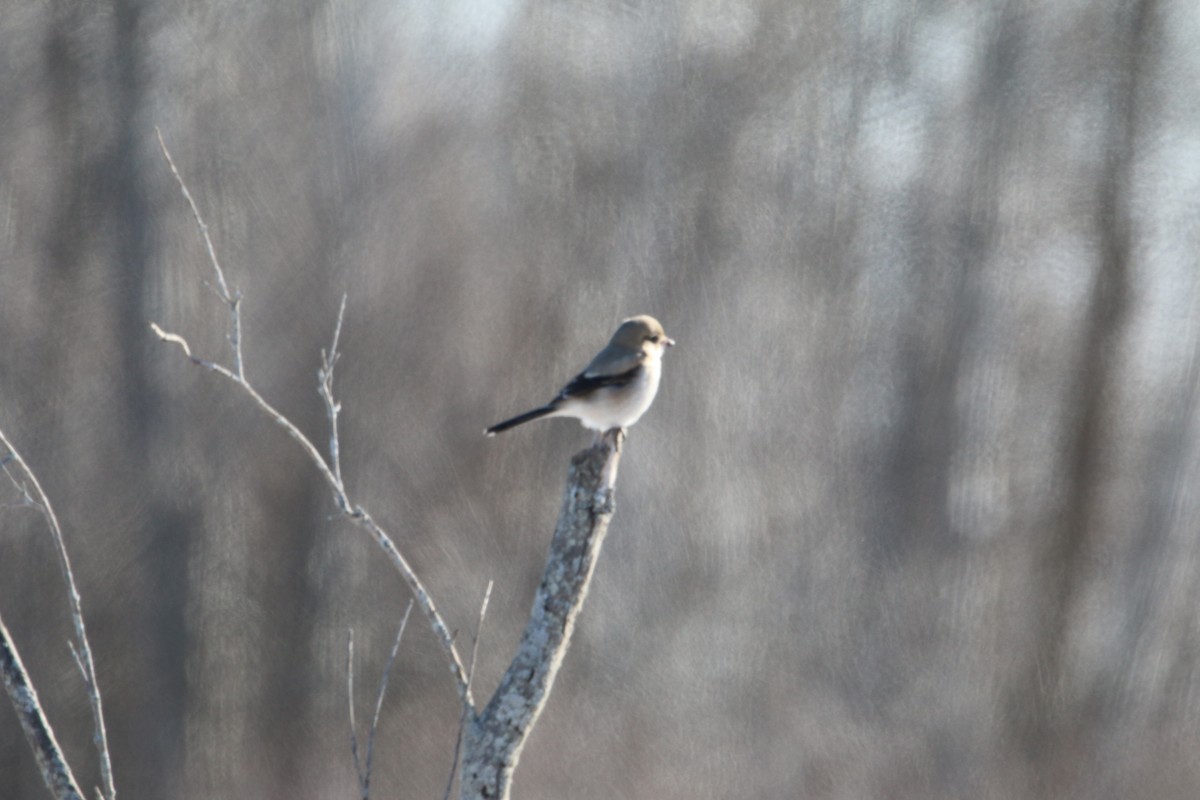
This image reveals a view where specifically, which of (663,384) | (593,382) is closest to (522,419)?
(593,382)

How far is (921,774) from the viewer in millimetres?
4504

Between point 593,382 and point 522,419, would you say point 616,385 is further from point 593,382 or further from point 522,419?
point 522,419

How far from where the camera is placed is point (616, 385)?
2.23 meters

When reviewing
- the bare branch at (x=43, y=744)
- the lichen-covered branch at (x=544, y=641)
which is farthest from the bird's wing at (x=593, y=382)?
the bare branch at (x=43, y=744)

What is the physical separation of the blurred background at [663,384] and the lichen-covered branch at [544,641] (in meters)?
2.72

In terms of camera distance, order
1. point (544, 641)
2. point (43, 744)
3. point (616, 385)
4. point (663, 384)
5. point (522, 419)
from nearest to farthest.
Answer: point (43, 744) < point (544, 641) < point (522, 419) < point (616, 385) < point (663, 384)

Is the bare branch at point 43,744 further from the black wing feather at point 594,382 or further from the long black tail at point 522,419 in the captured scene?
the black wing feather at point 594,382

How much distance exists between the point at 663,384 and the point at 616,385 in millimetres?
2035

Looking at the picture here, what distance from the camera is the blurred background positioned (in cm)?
403

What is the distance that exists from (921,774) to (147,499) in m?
3.05

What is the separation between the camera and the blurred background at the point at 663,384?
403 cm

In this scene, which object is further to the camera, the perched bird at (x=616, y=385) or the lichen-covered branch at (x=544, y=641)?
the perched bird at (x=616, y=385)

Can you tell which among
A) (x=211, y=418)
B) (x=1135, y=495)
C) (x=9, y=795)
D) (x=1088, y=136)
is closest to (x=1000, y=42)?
(x=1088, y=136)

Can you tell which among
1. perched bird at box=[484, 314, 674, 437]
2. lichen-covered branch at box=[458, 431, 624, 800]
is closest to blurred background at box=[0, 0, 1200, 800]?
perched bird at box=[484, 314, 674, 437]
